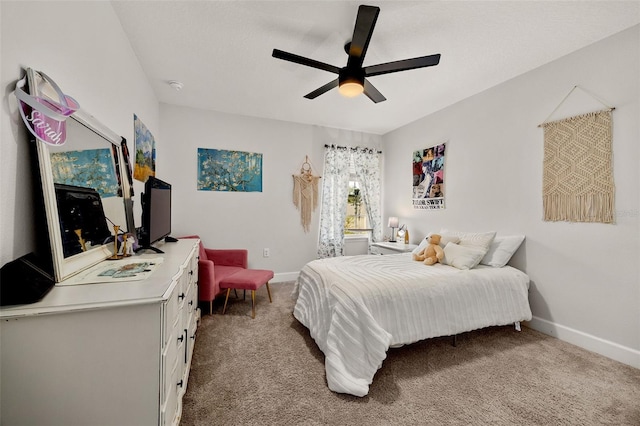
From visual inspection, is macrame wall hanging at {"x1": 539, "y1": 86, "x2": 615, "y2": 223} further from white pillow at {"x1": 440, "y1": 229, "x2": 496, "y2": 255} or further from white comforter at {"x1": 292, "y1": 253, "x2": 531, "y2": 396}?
white comforter at {"x1": 292, "y1": 253, "x2": 531, "y2": 396}

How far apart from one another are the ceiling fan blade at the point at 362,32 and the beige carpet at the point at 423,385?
235 cm

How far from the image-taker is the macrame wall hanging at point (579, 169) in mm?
2174

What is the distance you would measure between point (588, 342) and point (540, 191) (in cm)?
137

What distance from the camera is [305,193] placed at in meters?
4.32

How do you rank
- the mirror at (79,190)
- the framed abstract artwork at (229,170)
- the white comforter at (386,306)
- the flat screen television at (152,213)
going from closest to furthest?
the mirror at (79,190)
the white comforter at (386,306)
the flat screen television at (152,213)
the framed abstract artwork at (229,170)

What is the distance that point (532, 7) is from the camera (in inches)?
72.6

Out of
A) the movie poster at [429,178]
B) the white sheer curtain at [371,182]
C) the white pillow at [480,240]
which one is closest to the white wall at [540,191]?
the movie poster at [429,178]

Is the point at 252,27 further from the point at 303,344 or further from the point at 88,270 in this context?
the point at 303,344

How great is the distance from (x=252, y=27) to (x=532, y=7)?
2.03 metres

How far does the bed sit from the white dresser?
1.11 meters

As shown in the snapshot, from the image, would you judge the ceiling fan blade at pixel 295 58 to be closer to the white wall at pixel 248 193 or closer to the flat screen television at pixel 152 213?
the flat screen television at pixel 152 213

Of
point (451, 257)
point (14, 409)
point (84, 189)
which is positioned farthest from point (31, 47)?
point (451, 257)

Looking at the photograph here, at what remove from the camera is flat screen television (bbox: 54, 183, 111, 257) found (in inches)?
47.3

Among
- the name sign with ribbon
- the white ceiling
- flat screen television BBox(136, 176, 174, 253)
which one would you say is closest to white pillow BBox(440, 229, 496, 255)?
the white ceiling
